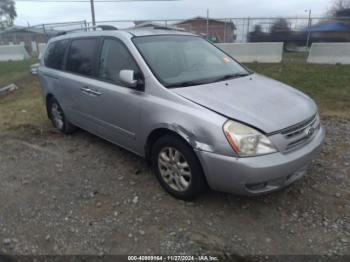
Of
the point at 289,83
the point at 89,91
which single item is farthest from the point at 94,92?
the point at 289,83

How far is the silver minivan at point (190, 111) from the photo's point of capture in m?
2.88

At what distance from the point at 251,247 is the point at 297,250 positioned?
372 mm

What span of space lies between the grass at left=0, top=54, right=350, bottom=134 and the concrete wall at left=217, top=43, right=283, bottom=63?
2.37ft

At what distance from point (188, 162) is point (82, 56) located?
249 centimetres

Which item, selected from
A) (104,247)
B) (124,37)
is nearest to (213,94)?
(124,37)

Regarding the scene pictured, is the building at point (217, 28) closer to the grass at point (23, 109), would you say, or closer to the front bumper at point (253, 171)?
the grass at point (23, 109)

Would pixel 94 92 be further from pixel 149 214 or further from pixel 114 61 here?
pixel 149 214

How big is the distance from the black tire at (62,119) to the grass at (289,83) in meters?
0.29

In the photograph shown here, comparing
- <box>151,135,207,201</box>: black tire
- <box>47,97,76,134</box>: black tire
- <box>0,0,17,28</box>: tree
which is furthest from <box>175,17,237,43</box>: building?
<box>0,0,17,28</box>: tree

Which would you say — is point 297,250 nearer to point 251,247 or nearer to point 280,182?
point 251,247

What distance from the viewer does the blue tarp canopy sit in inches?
710

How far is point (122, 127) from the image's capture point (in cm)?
398

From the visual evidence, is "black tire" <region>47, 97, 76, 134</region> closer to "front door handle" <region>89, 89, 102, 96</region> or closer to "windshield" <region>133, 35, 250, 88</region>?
"front door handle" <region>89, 89, 102, 96</region>

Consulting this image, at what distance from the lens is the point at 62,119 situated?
18.0 feet
